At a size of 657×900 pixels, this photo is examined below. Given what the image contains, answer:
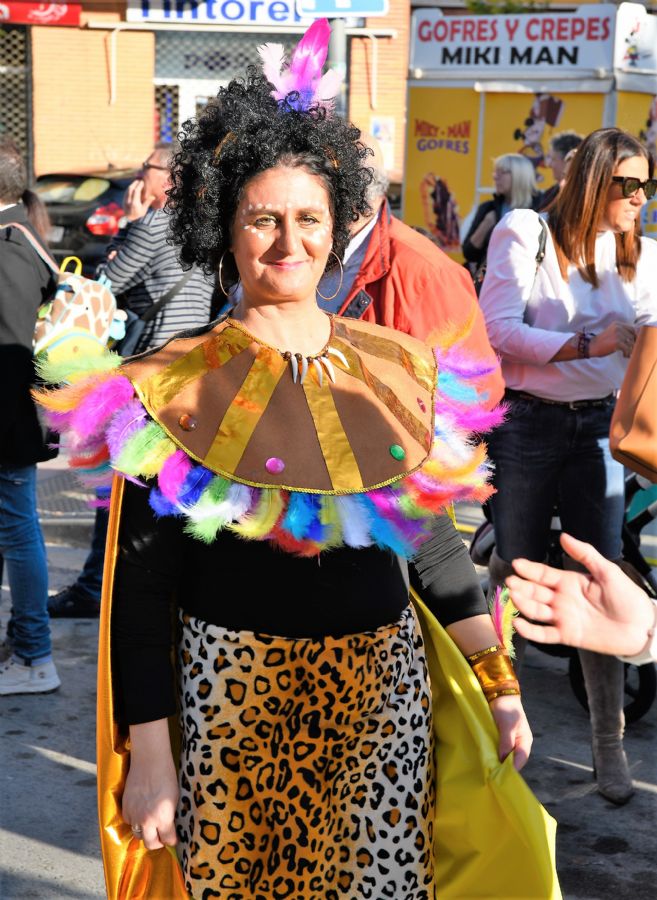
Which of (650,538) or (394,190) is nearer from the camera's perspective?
(650,538)

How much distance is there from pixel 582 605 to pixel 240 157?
3.44 ft

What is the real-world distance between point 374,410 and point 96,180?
1349 centimetres

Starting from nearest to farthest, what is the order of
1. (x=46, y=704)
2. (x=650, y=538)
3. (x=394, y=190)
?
1. (x=46, y=704)
2. (x=650, y=538)
3. (x=394, y=190)

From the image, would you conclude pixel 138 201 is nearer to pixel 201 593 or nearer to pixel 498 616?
pixel 498 616

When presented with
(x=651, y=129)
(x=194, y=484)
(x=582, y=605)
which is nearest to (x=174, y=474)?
(x=194, y=484)

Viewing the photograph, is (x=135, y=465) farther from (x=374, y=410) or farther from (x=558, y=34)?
(x=558, y=34)

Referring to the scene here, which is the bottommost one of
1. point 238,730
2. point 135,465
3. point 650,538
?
point 650,538

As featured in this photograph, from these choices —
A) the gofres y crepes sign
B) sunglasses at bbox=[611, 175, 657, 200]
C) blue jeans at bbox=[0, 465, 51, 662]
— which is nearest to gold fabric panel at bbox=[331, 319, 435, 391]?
sunglasses at bbox=[611, 175, 657, 200]

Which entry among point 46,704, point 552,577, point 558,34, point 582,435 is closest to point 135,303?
point 46,704

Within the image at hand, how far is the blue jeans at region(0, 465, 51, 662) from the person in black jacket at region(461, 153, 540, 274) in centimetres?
450

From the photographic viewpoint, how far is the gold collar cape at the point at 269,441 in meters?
2.25

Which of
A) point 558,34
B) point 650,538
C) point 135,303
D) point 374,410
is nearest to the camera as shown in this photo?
point 374,410

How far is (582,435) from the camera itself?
405 centimetres

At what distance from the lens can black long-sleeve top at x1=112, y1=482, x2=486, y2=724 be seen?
2262 mm
